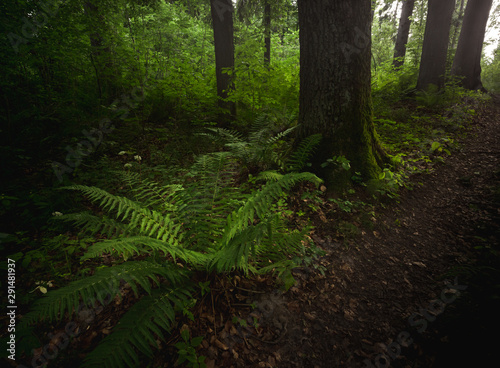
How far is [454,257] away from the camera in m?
2.44

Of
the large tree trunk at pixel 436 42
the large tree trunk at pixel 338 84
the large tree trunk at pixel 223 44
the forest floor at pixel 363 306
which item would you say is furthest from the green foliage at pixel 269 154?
the large tree trunk at pixel 436 42

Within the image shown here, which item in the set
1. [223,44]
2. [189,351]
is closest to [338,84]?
[189,351]

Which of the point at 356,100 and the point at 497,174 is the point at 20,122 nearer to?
the point at 356,100

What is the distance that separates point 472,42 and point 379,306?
1116cm

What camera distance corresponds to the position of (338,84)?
3.14 m

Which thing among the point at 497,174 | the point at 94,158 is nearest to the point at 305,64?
the point at 497,174

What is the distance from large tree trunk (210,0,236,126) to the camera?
5.77 m

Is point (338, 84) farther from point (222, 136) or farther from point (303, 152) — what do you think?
point (222, 136)

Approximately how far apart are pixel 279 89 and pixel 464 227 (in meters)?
4.46

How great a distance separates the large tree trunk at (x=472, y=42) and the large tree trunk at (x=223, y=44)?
8.62 m

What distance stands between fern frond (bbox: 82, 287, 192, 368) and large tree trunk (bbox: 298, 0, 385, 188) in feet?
8.67

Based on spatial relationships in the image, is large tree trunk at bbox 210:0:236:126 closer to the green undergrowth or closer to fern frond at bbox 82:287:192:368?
the green undergrowth

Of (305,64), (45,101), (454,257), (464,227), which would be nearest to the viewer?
(454,257)

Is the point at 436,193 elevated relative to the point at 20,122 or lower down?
lower down
